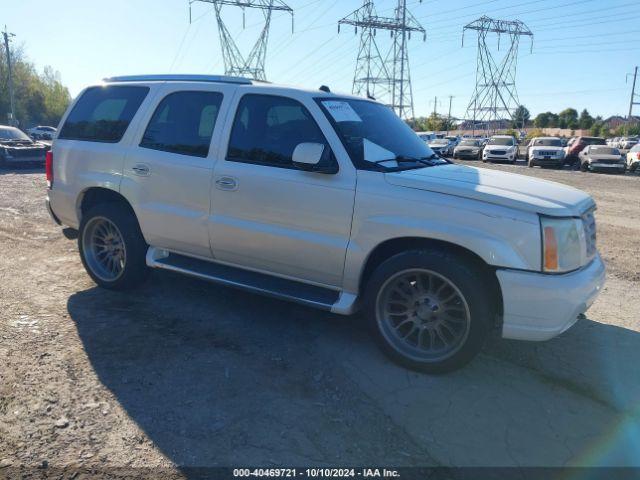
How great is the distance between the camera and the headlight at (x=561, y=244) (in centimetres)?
323

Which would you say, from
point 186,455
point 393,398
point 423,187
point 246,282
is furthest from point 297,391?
point 423,187

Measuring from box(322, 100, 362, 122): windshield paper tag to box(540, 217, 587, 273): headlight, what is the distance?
172 cm

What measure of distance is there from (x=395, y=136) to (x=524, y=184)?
1.18m

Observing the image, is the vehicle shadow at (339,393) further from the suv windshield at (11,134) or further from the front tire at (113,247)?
the suv windshield at (11,134)

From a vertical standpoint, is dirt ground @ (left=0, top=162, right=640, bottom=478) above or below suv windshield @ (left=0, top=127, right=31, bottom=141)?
below

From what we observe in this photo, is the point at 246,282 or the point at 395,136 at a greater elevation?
the point at 395,136

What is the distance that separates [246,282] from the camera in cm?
421

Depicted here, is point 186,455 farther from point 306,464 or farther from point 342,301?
point 342,301

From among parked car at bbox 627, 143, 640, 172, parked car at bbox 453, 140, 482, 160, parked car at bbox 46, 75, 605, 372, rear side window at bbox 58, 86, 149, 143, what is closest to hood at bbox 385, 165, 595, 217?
parked car at bbox 46, 75, 605, 372

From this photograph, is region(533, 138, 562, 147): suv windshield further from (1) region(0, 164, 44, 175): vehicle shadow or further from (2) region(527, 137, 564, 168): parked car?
(1) region(0, 164, 44, 175): vehicle shadow

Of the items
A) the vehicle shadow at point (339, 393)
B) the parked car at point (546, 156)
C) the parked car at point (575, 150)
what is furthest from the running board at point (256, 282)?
the parked car at point (575, 150)

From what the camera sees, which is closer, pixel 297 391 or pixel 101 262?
pixel 297 391

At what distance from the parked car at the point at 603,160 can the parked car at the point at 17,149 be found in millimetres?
23601

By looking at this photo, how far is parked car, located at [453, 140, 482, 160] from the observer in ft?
105
